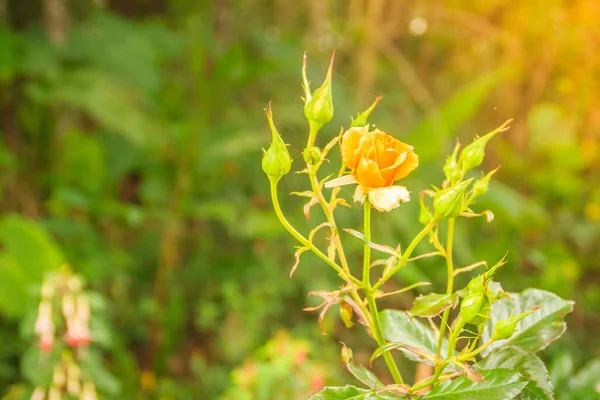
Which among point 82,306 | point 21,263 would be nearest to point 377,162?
point 82,306

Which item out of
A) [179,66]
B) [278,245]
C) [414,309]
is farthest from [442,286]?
[179,66]

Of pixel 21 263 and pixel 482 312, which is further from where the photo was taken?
pixel 21 263

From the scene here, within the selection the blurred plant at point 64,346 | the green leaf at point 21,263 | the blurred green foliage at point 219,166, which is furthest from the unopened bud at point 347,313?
the green leaf at point 21,263

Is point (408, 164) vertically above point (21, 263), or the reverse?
point (408, 164)

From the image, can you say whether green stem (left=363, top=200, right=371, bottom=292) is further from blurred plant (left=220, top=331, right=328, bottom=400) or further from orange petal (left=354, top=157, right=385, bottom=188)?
blurred plant (left=220, top=331, right=328, bottom=400)

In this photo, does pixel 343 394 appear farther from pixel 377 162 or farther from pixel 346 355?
pixel 377 162

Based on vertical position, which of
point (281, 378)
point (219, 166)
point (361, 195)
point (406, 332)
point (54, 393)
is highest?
point (361, 195)
